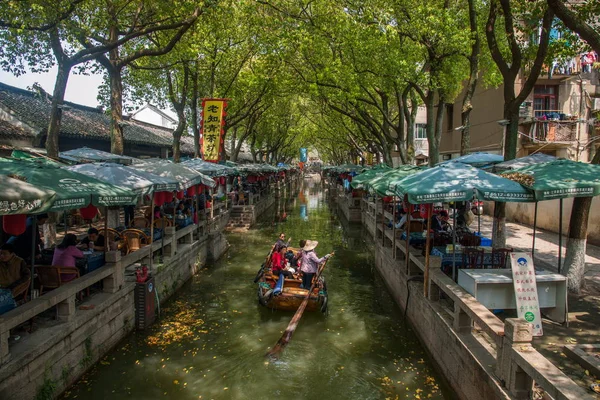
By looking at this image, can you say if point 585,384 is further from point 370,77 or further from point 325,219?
point 325,219

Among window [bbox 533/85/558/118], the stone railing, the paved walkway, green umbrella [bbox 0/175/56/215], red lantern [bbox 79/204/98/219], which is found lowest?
the paved walkway

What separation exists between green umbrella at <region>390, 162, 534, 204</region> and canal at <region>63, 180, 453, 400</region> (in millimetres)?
3273

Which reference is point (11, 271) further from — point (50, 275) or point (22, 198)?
point (22, 198)

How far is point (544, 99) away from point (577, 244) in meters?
16.8

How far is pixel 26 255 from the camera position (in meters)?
8.66

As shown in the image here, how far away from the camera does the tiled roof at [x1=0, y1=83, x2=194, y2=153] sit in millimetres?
18953

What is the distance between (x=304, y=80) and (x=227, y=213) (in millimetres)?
8589

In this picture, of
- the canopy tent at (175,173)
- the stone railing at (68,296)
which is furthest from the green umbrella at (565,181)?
the canopy tent at (175,173)

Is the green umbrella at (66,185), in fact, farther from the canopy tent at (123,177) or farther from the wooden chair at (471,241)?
the wooden chair at (471,241)

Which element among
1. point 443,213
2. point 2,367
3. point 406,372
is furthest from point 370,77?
point 2,367

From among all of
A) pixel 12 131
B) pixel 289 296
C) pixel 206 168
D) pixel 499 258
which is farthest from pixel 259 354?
pixel 12 131

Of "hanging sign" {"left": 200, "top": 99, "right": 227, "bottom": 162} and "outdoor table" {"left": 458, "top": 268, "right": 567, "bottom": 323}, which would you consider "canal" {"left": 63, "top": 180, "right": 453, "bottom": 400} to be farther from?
"hanging sign" {"left": 200, "top": 99, "right": 227, "bottom": 162}

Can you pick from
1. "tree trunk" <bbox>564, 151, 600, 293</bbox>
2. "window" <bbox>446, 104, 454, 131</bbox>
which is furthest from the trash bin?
"window" <bbox>446, 104, 454, 131</bbox>

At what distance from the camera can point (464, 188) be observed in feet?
25.9
